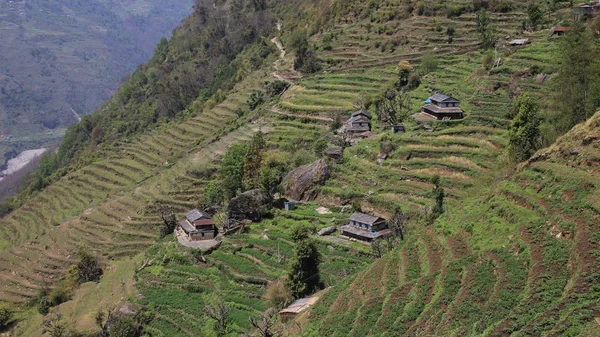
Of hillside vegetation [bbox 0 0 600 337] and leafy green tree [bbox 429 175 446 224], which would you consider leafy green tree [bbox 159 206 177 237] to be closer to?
hillside vegetation [bbox 0 0 600 337]

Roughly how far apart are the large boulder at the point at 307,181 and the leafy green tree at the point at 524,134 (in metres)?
14.4

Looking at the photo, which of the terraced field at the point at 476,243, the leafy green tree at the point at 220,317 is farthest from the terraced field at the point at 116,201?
the leafy green tree at the point at 220,317

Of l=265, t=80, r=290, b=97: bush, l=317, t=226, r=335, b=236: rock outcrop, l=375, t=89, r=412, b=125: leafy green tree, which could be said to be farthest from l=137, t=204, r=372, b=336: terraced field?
l=265, t=80, r=290, b=97: bush

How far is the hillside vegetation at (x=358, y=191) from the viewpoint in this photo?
20.7 meters

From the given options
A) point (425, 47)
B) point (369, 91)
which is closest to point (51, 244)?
point (369, 91)

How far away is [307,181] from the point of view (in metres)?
44.1

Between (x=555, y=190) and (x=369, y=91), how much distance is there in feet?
122

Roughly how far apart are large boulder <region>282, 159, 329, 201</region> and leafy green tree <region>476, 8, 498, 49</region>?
26.1 metres

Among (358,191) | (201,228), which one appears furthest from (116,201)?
(358,191)

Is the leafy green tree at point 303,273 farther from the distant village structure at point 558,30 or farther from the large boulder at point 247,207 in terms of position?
the distant village structure at point 558,30

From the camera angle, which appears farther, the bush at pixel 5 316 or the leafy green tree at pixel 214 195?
the leafy green tree at pixel 214 195

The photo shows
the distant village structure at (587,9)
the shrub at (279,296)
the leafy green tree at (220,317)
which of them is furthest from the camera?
the distant village structure at (587,9)

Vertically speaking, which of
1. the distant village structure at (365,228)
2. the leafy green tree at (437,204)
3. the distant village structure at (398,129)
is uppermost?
the distant village structure at (398,129)

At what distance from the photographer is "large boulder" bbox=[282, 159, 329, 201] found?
43.6 metres
